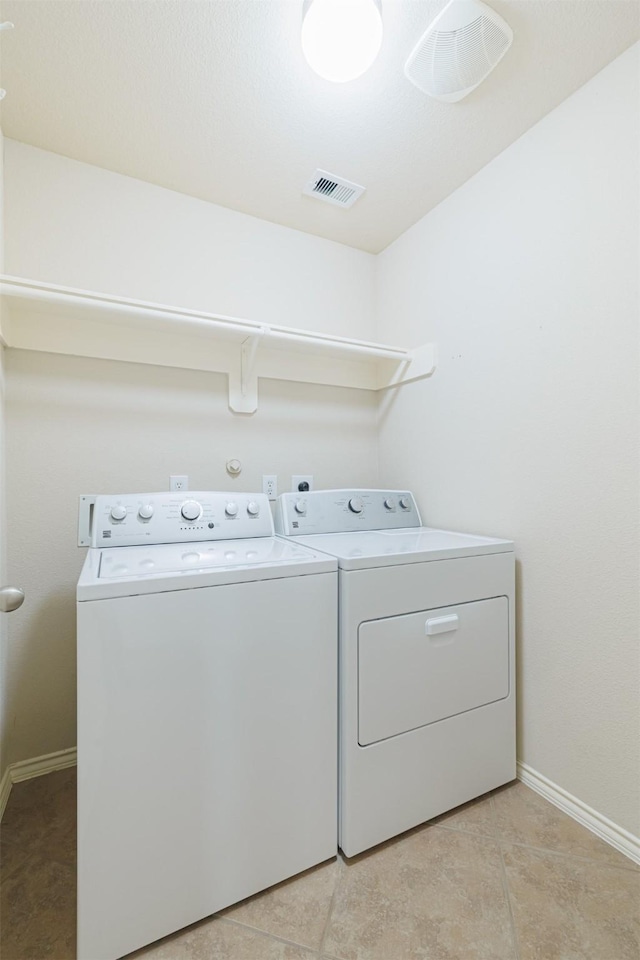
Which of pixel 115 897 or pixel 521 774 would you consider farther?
pixel 521 774

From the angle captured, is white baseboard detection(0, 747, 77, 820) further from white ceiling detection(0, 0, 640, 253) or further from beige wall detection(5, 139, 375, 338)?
white ceiling detection(0, 0, 640, 253)

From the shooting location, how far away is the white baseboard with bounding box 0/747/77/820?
1458mm

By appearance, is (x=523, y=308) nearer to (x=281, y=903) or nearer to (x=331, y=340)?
(x=331, y=340)

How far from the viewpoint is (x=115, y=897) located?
2.96 ft

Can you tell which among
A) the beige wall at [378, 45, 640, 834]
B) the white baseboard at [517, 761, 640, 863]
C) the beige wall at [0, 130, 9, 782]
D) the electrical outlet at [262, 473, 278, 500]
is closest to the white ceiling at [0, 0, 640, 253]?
the beige wall at [378, 45, 640, 834]

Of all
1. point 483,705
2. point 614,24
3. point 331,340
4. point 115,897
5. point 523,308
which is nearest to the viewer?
point 115,897

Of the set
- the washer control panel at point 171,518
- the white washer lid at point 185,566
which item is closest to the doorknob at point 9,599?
the white washer lid at point 185,566

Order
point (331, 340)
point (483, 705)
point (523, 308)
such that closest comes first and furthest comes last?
point (483, 705) < point (523, 308) < point (331, 340)

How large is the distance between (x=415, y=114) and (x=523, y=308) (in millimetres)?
760

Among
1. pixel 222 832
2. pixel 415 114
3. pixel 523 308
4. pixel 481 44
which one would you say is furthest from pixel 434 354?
pixel 222 832

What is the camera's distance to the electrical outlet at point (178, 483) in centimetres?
178

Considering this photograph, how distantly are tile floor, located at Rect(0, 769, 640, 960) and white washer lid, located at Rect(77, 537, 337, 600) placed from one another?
81 centimetres

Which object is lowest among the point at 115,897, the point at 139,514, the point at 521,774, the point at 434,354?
the point at 521,774

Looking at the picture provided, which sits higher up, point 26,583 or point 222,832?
point 26,583
